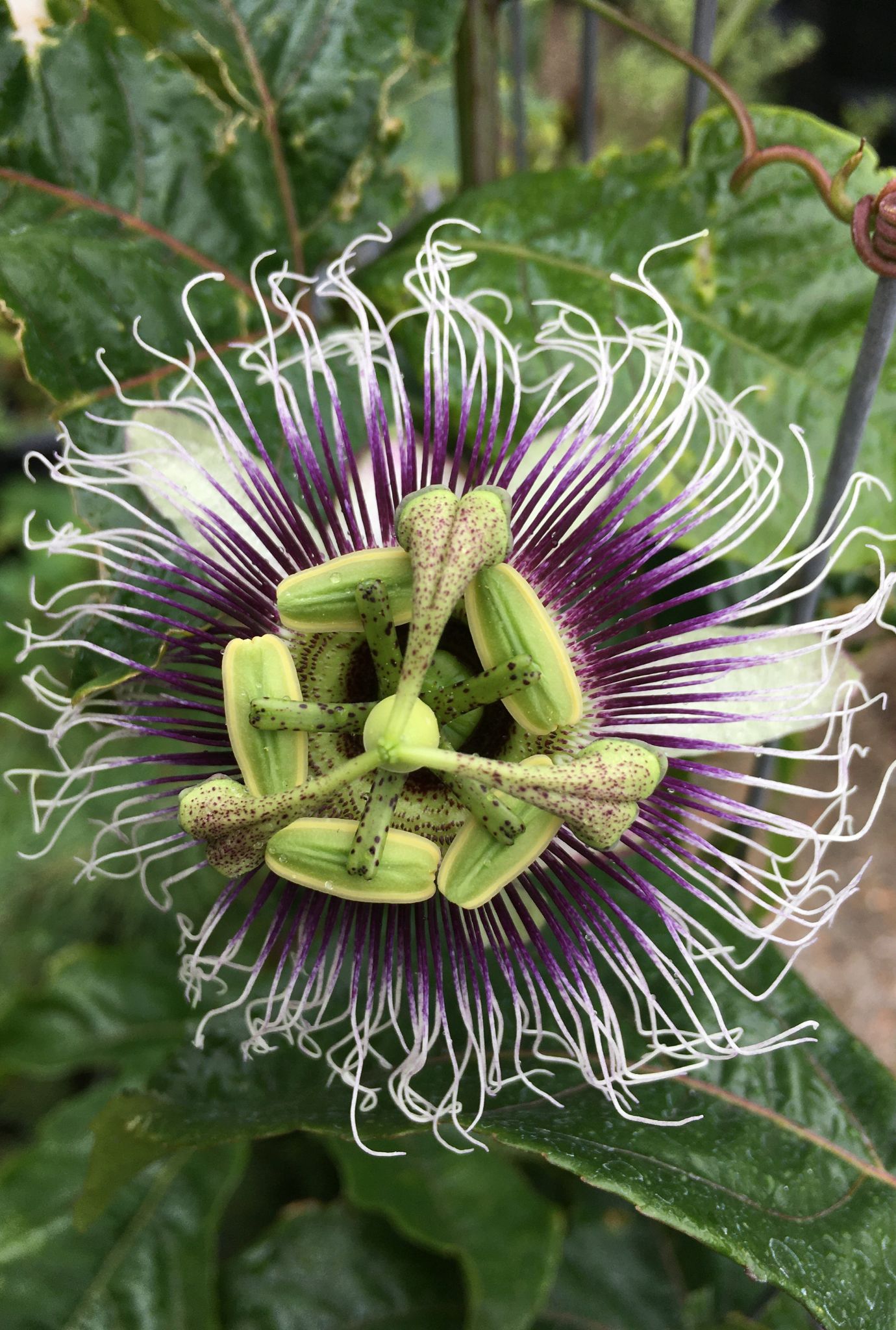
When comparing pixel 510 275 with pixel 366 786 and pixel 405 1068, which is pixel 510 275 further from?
pixel 405 1068

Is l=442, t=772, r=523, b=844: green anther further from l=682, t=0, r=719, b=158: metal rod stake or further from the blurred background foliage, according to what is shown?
l=682, t=0, r=719, b=158: metal rod stake

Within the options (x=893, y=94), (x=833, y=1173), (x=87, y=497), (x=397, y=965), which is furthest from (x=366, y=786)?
(x=893, y=94)

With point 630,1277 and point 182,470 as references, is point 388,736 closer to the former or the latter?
point 182,470

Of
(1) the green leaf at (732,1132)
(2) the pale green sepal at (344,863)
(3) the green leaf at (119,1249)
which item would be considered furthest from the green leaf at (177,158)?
(3) the green leaf at (119,1249)

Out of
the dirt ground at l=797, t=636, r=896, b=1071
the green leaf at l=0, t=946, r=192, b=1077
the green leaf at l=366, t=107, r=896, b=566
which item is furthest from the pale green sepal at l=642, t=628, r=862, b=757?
the green leaf at l=0, t=946, r=192, b=1077

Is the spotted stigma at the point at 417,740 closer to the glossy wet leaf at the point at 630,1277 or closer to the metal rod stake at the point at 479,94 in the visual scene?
the metal rod stake at the point at 479,94

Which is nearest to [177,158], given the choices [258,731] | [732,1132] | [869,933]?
[258,731]
